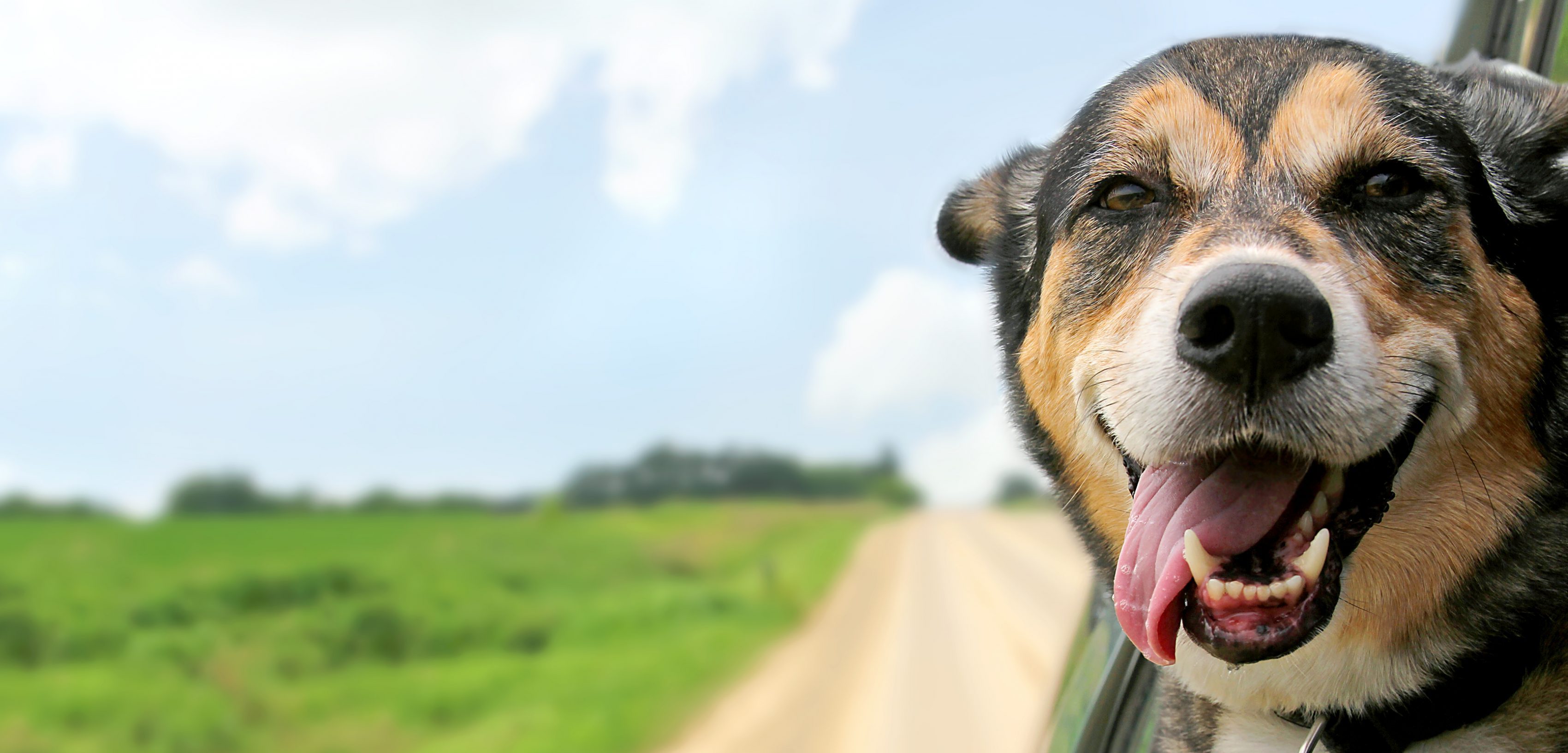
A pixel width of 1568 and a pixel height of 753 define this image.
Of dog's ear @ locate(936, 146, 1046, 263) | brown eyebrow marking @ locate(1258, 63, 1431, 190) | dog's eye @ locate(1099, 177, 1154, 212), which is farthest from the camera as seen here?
dog's ear @ locate(936, 146, 1046, 263)

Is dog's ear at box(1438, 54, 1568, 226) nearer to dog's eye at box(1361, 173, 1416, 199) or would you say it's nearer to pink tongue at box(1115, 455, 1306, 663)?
dog's eye at box(1361, 173, 1416, 199)

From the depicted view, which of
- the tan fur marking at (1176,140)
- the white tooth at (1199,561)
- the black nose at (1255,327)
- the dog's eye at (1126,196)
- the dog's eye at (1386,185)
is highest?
the tan fur marking at (1176,140)

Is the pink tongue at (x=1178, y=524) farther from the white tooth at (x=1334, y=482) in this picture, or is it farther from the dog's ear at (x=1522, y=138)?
the dog's ear at (x=1522, y=138)

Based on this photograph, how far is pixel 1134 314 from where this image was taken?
2348mm

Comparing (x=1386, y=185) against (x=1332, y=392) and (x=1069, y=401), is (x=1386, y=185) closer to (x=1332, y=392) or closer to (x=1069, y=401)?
(x=1332, y=392)

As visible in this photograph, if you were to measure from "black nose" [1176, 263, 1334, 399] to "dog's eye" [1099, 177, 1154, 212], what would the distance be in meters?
0.64

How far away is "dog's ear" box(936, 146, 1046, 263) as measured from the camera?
3369 millimetres

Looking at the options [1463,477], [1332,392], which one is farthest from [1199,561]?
[1463,477]

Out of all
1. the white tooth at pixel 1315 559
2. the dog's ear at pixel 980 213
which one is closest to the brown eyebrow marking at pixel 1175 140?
the dog's ear at pixel 980 213

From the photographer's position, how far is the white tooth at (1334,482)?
218cm

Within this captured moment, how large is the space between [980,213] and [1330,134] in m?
1.19

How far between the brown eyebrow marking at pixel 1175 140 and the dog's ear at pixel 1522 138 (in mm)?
560

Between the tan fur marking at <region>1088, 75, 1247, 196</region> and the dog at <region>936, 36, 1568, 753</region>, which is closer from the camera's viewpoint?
the dog at <region>936, 36, 1568, 753</region>

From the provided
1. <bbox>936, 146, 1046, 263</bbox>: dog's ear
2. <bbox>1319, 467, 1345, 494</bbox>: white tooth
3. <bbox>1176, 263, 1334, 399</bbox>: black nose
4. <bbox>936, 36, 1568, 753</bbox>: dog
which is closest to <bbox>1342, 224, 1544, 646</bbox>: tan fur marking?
<bbox>936, 36, 1568, 753</bbox>: dog
